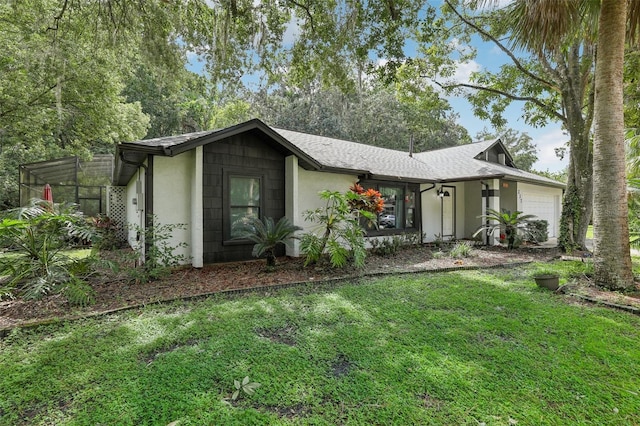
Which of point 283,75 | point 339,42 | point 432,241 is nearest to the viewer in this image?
point 339,42

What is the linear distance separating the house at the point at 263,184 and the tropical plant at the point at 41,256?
4.36ft

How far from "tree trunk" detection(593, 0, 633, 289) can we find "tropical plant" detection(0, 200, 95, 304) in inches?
334

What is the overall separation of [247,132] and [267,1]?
145 inches

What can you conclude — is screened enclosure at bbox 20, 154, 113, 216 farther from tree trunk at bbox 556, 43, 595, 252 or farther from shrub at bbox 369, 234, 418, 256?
tree trunk at bbox 556, 43, 595, 252

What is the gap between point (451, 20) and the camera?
34.1 feet

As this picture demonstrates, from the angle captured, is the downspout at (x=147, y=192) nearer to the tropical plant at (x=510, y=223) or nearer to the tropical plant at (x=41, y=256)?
the tropical plant at (x=41, y=256)

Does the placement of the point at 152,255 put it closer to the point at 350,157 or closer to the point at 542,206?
the point at 350,157

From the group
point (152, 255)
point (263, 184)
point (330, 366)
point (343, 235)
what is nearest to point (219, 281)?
point (152, 255)

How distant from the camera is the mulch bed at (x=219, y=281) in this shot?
4.16 metres

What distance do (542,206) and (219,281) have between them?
14.8m

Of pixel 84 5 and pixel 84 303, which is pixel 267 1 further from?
pixel 84 303

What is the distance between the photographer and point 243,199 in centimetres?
752

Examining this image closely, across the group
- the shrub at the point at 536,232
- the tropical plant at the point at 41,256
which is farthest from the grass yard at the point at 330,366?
the shrub at the point at 536,232

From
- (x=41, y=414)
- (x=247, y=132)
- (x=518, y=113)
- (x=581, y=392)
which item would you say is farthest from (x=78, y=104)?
(x=518, y=113)
